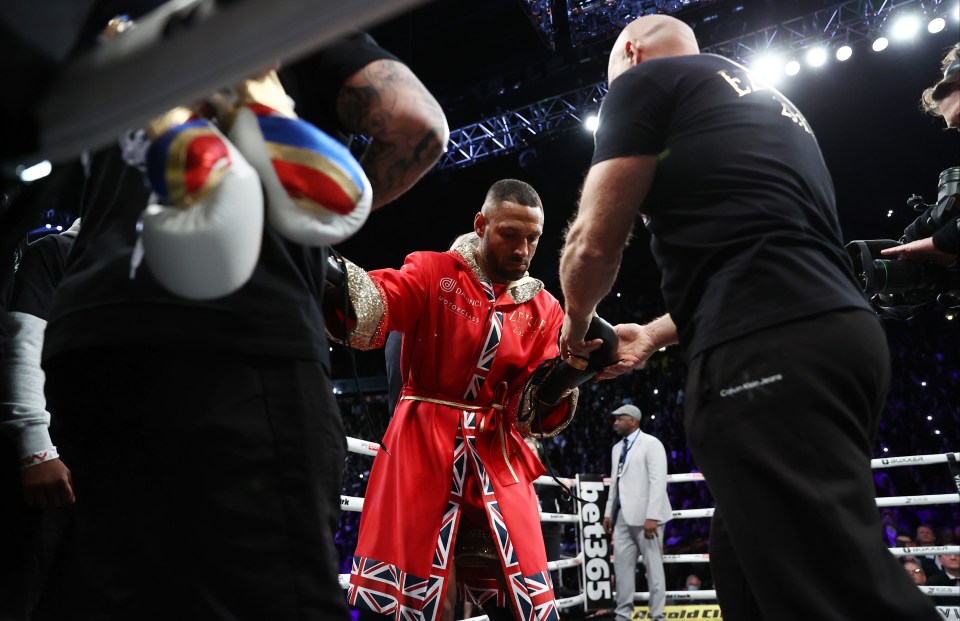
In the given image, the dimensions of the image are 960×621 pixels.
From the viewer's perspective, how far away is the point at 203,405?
0.86m

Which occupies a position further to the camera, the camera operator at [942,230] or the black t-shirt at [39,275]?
the camera operator at [942,230]

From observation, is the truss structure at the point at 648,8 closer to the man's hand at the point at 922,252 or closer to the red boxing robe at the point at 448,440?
the red boxing robe at the point at 448,440

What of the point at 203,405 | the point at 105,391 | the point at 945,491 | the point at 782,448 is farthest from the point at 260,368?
the point at 945,491

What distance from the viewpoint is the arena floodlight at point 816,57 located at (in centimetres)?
686

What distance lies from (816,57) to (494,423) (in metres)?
6.21

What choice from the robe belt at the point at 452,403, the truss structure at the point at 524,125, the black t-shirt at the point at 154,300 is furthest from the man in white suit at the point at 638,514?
the black t-shirt at the point at 154,300

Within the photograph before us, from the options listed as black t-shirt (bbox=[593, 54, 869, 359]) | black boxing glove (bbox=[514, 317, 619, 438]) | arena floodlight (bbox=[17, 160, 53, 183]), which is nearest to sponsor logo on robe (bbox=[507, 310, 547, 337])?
black boxing glove (bbox=[514, 317, 619, 438])

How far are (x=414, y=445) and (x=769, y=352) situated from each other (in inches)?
52.8

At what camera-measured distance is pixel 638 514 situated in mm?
6316

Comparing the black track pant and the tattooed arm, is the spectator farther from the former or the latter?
the tattooed arm

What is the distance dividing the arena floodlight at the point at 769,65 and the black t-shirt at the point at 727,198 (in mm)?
6045

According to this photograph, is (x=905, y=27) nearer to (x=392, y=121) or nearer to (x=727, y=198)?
(x=727, y=198)

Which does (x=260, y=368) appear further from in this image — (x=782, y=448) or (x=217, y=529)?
(x=782, y=448)

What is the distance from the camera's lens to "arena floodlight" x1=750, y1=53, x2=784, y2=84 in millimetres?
6902
